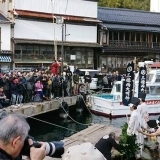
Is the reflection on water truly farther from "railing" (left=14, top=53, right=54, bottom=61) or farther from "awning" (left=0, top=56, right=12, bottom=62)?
"railing" (left=14, top=53, right=54, bottom=61)

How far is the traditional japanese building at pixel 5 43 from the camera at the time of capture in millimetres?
30734

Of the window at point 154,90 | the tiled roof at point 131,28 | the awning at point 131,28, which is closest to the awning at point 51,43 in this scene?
the awning at point 131,28

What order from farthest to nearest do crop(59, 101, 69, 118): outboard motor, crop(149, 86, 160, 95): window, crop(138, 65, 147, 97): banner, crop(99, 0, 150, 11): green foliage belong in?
crop(99, 0, 150, 11): green foliage, crop(149, 86, 160, 95): window, crop(59, 101, 69, 118): outboard motor, crop(138, 65, 147, 97): banner

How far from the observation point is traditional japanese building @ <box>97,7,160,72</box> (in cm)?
3884

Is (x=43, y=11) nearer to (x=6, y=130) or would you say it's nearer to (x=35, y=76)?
(x=35, y=76)

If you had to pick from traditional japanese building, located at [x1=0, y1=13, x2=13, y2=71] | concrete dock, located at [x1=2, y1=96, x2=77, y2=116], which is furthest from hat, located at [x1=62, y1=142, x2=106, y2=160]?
traditional japanese building, located at [x1=0, y1=13, x2=13, y2=71]

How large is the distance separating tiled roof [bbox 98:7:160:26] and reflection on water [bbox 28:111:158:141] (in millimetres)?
19389

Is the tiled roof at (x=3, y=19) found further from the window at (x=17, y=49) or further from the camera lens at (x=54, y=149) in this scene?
the camera lens at (x=54, y=149)

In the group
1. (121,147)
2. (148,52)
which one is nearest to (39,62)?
(148,52)

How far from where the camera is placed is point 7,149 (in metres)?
2.65

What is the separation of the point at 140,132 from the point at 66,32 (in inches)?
1038

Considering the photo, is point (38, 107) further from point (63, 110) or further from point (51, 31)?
point (51, 31)

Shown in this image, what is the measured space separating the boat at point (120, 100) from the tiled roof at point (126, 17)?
59.8 ft

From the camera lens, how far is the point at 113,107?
22.1m
